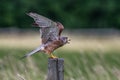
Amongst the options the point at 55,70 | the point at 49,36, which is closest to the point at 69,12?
the point at 49,36

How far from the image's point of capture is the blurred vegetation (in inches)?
1377

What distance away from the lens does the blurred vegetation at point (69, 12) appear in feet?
115

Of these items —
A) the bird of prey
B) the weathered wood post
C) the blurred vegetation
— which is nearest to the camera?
the weathered wood post

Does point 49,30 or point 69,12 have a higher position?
point 49,30

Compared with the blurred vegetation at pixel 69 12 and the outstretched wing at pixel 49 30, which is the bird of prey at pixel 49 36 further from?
the blurred vegetation at pixel 69 12

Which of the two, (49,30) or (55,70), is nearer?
(55,70)

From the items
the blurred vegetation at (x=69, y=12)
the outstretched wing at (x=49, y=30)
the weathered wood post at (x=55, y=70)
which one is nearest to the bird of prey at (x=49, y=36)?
the outstretched wing at (x=49, y=30)

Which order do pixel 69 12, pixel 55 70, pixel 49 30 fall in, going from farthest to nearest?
pixel 69 12 → pixel 49 30 → pixel 55 70

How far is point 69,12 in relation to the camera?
36.8 meters

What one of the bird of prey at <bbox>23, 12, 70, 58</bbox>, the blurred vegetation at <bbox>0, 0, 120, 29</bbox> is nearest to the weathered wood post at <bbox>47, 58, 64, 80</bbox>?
Answer: the bird of prey at <bbox>23, 12, 70, 58</bbox>

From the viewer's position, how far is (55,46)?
23.1ft

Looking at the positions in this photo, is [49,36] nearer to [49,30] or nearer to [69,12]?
[49,30]

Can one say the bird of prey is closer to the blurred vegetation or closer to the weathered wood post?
the weathered wood post

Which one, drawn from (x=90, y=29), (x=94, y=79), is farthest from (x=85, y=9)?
(x=94, y=79)
